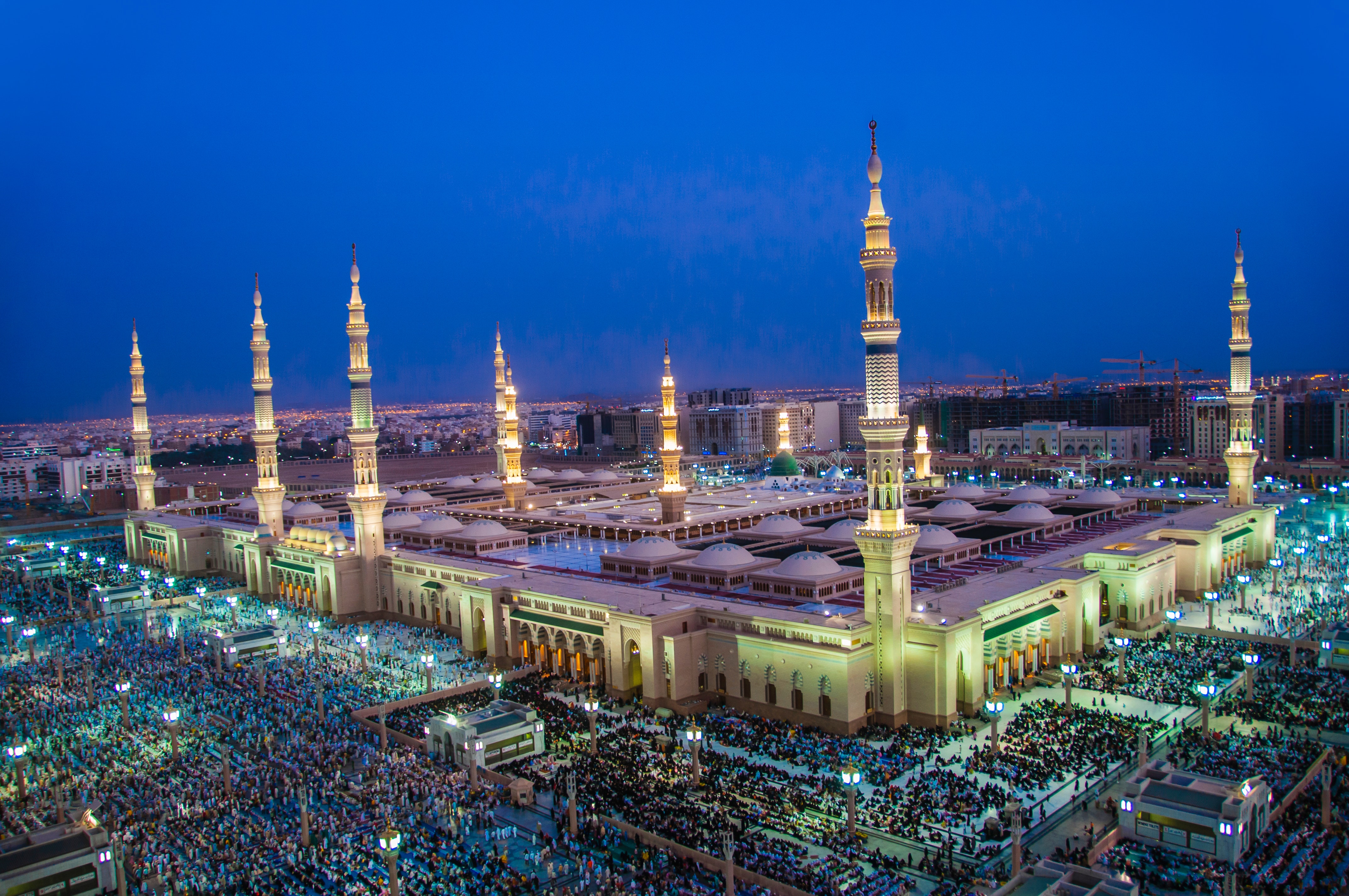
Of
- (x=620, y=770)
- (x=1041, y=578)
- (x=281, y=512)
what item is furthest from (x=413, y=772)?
(x=281, y=512)

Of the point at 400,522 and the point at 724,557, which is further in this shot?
the point at 400,522

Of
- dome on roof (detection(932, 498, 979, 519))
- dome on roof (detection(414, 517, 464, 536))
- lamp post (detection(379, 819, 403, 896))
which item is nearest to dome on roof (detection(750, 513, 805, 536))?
dome on roof (detection(932, 498, 979, 519))

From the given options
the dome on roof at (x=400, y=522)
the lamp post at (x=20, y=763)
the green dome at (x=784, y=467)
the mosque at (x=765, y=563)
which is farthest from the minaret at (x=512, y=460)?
the lamp post at (x=20, y=763)

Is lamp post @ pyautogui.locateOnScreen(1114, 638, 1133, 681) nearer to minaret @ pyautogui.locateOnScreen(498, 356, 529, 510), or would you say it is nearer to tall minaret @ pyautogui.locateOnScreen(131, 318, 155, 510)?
minaret @ pyautogui.locateOnScreen(498, 356, 529, 510)

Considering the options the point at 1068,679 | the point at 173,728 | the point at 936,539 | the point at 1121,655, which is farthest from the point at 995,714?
the point at 173,728

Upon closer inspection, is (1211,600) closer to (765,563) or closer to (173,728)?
(765,563)

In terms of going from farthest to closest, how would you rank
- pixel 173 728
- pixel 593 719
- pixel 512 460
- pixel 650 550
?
pixel 512 460 < pixel 650 550 < pixel 173 728 < pixel 593 719
